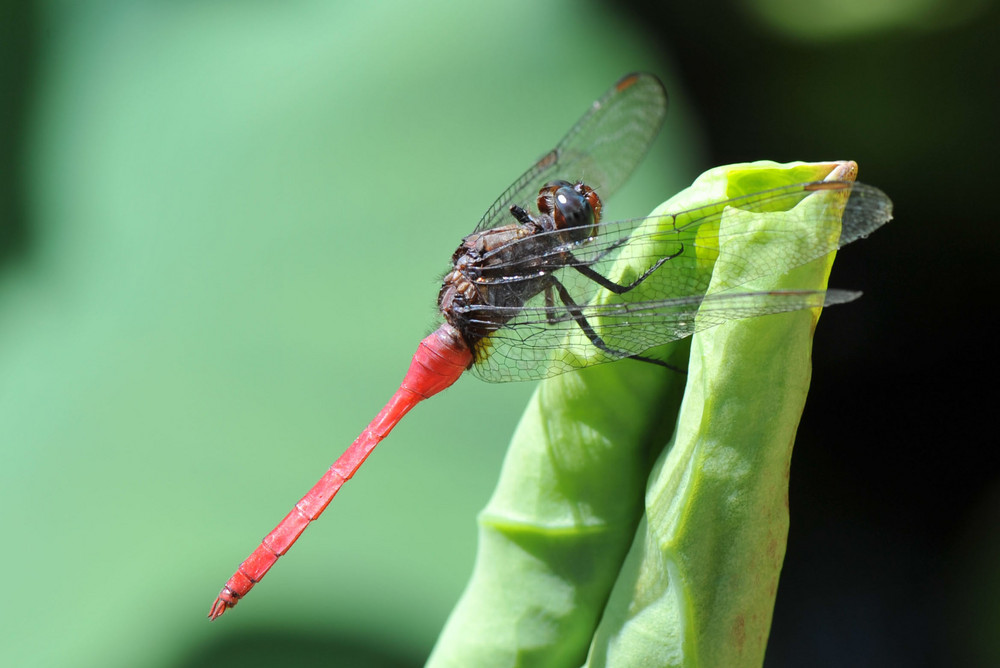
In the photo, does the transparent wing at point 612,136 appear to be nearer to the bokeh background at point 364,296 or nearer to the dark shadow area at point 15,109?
the bokeh background at point 364,296

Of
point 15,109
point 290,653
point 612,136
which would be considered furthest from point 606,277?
point 15,109

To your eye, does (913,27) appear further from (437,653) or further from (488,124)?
(437,653)

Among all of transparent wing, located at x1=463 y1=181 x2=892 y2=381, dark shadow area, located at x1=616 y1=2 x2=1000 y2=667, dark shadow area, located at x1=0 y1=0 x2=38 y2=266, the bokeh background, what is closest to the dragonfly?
transparent wing, located at x1=463 y1=181 x2=892 y2=381

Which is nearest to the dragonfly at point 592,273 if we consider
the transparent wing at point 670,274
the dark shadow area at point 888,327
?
the transparent wing at point 670,274

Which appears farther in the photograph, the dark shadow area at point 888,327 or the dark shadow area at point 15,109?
the dark shadow area at point 888,327

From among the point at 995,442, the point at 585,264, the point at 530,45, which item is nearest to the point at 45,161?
the point at 530,45

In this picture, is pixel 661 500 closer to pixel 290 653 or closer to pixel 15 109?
pixel 290 653

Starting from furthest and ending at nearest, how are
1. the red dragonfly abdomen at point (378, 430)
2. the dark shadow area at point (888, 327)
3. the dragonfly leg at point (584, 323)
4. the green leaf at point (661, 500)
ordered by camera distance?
1. the dark shadow area at point (888, 327)
2. the red dragonfly abdomen at point (378, 430)
3. the dragonfly leg at point (584, 323)
4. the green leaf at point (661, 500)
